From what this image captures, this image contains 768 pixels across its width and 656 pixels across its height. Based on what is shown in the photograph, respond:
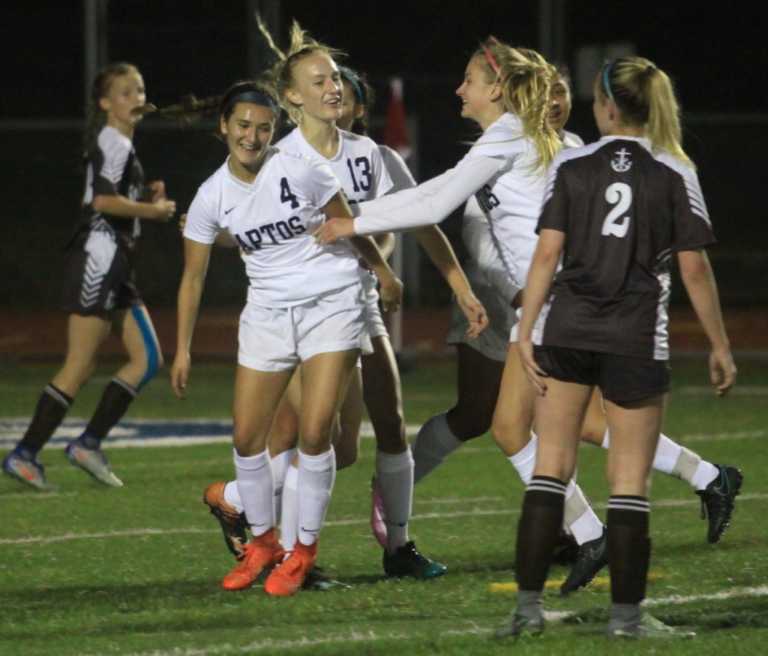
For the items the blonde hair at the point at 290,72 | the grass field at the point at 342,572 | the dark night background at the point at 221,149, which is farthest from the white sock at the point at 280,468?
the dark night background at the point at 221,149

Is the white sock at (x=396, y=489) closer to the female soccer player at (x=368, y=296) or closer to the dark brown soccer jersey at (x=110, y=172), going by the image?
the female soccer player at (x=368, y=296)

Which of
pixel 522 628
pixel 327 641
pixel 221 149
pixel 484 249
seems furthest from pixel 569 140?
pixel 221 149

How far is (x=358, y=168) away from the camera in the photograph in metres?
7.58

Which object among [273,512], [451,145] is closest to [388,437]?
[273,512]

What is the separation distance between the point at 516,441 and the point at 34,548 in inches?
89.1

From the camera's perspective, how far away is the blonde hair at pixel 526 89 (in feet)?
23.8

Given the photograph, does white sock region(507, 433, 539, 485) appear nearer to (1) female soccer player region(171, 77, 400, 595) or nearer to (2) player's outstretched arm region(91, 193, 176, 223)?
(1) female soccer player region(171, 77, 400, 595)

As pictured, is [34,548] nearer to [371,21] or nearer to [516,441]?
[516,441]

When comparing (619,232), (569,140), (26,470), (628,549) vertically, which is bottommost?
(26,470)

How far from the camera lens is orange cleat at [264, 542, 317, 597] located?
7.20 m

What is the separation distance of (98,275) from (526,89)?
390 cm

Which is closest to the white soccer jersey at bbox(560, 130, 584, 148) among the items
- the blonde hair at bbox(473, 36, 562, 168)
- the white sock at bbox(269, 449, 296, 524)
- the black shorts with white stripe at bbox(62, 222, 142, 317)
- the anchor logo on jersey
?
the blonde hair at bbox(473, 36, 562, 168)

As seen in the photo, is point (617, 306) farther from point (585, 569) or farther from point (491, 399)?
point (491, 399)

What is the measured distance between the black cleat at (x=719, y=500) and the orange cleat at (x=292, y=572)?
181 cm
